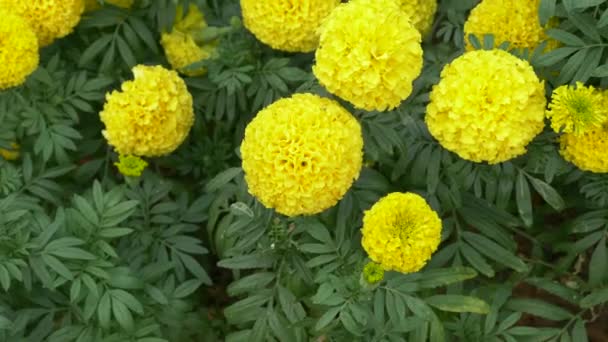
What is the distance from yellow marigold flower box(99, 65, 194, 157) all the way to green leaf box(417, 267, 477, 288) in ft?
3.64

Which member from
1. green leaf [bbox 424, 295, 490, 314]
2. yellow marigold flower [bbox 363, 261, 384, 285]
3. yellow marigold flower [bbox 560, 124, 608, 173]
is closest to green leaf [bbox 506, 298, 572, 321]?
green leaf [bbox 424, 295, 490, 314]

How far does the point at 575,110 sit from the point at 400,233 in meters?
0.60

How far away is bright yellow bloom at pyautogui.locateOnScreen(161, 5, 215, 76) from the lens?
305cm

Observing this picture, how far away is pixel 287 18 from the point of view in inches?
101

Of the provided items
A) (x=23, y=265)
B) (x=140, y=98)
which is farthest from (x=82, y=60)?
(x=23, y=265)

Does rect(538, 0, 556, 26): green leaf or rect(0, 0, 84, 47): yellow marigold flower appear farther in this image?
rect(0, 0, 84, 47): yellow marigold flower

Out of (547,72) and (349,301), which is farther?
(547,72)

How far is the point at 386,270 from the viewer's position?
2.27 metres

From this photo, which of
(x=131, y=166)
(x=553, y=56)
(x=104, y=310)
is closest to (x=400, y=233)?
(x=553, y=56)

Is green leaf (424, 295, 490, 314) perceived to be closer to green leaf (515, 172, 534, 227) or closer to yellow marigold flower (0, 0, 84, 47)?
green leaf (515, 172, 534, 227)

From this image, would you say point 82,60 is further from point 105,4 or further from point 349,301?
point 349,301

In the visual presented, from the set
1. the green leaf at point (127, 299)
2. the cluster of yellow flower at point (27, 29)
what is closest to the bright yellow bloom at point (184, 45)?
the cluster of yellow flower at point (27, 29)

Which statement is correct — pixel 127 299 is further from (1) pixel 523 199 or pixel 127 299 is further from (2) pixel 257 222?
(1) pixel 523 199

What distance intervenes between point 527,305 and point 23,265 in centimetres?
170
